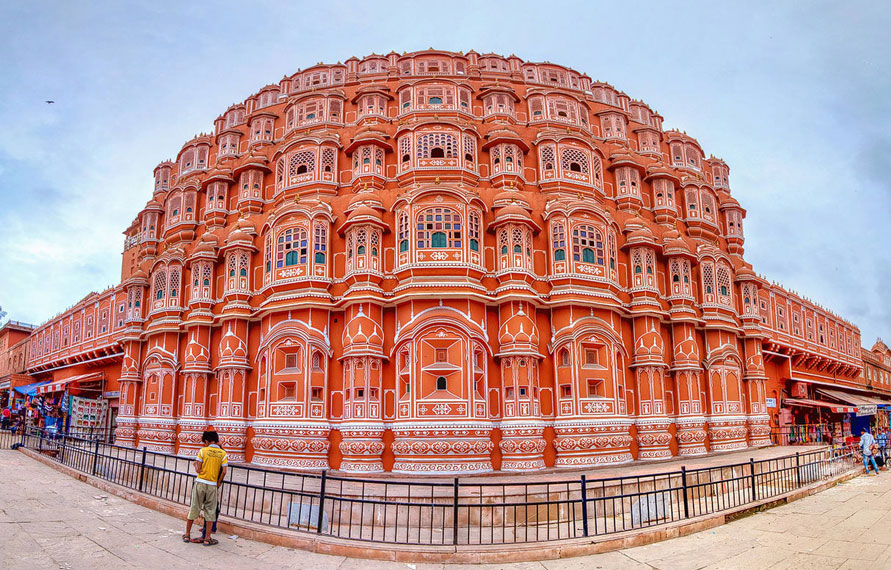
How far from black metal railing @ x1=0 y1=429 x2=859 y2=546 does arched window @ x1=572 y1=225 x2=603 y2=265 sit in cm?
902

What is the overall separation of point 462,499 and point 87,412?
27361 millimetres

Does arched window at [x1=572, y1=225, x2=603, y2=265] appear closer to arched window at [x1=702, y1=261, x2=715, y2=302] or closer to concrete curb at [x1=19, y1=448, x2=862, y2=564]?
arched window at [x1=702, y1=261, x2=715, y2=302]

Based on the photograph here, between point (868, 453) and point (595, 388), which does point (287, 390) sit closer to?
point (595, 388)

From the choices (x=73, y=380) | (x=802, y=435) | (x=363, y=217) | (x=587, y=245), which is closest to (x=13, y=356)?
(x=73, y=380)

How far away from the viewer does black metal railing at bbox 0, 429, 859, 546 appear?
1073cm

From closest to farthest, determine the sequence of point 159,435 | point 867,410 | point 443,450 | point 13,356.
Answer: point 443,450, point 159,435, point 867,410, point 13,356

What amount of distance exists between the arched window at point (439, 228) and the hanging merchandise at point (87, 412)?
22.3 m

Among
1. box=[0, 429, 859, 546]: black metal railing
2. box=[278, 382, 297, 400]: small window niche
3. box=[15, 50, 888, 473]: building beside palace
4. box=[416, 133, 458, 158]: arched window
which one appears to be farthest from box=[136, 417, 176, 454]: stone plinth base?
box=[416, 133, 458, 158]: arched window

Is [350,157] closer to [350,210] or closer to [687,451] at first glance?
[350,210]

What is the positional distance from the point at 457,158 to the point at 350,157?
5.14m

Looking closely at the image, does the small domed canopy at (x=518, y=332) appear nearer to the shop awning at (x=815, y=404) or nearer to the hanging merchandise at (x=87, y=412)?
the shop awning at (x=815, y=404)

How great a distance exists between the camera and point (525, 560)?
994cm

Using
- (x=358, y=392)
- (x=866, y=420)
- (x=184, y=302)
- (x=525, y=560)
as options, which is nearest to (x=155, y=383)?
(x=184, y=302)

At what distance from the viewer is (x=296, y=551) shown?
10.2 meters
